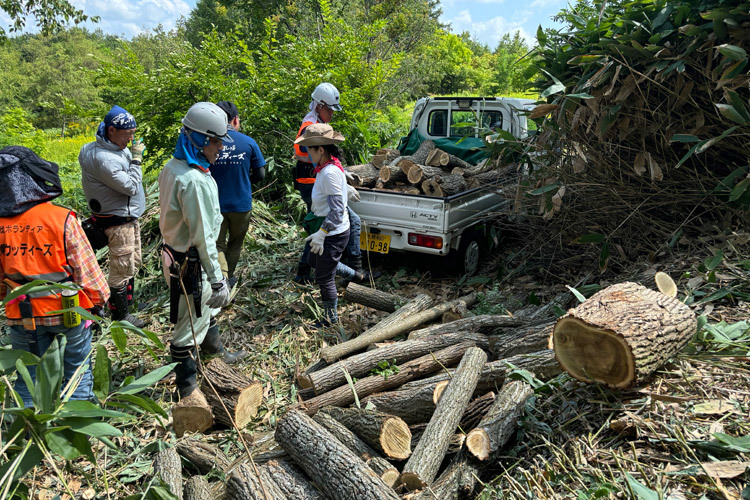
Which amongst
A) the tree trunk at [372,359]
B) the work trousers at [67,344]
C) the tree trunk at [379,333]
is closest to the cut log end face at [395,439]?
the tree trunk at [372,359]

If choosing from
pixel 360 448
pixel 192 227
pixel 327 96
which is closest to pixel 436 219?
pixel 327 96

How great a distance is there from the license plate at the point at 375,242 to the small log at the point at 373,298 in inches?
33.1

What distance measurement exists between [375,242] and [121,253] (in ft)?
9.07

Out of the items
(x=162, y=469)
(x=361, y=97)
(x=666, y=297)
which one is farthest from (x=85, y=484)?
(x=361, y=97)

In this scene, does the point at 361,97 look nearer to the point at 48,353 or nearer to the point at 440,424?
the point at 440,424

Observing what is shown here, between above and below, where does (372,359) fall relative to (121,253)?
below

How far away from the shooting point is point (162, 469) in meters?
2.93

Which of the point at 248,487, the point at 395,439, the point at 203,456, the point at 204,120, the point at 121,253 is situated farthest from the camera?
the point at 121,253

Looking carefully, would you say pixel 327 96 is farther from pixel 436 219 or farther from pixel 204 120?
pixel 204 120

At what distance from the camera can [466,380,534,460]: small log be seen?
2.75 meters

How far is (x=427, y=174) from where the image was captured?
6.46 metres

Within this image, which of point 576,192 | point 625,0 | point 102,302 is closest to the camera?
point 102,302

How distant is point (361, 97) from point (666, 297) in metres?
6.30

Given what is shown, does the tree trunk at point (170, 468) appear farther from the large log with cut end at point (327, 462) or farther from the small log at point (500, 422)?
the small log at point (500, 422)
